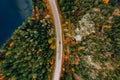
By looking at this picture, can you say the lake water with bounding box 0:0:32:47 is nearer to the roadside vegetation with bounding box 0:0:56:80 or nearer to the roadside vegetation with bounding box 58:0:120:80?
the roadside vegetation with bounding box 0:0:56:80

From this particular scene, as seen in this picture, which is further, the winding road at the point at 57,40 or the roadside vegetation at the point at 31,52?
the winding road at the point at 57,40

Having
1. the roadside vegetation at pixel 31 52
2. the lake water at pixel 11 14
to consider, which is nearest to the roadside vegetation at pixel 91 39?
the roadside vegetation at pixel 31 52

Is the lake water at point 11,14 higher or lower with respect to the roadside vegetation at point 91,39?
higher

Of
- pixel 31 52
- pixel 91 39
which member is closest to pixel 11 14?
pixel 31 52

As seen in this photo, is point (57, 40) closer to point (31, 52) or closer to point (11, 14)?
point (31, 52)

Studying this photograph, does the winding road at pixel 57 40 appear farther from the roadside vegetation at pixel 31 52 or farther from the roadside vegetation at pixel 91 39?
the roadside vegetation at pixel 91 39

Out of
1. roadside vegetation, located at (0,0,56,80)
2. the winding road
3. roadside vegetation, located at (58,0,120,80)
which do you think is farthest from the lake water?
roadside vegetation, located at (58,0,120,80)
